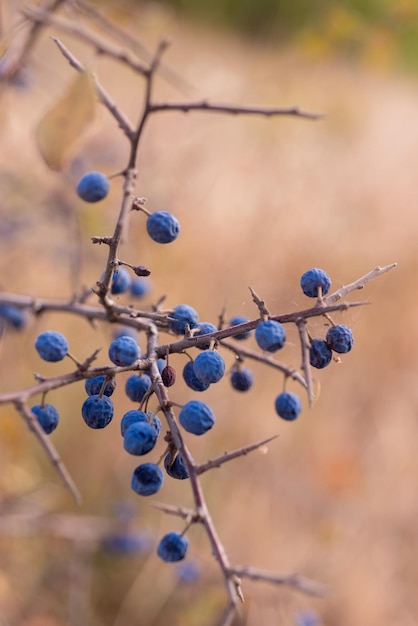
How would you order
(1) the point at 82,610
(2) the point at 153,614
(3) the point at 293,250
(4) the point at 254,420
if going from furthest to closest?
(3) the point at 293,250
(4) the point at 254,420
(2) the point at 153,614
(1) the point at 82,610

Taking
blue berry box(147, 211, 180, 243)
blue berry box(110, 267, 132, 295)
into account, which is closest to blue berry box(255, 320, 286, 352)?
blue berry box(147, 211, 180, 243)

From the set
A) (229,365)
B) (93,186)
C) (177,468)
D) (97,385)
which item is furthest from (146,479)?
(229,365)

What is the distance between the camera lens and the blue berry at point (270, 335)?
3.34ft

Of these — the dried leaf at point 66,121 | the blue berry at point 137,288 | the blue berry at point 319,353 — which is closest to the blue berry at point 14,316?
the blue berry at point 137,288

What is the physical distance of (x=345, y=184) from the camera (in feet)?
24.5

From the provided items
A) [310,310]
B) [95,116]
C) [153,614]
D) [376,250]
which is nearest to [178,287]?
[153,614]

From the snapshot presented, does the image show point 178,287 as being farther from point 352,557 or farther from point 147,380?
point 147,380

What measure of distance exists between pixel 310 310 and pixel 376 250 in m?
6.29

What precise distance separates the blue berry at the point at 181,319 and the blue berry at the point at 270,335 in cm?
27

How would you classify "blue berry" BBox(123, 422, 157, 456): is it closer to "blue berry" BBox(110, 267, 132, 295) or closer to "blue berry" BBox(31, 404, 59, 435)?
"blue berry" BBox(31, 404, 59, 435)

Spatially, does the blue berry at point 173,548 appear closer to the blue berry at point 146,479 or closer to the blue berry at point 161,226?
the blue berry at point 146,479

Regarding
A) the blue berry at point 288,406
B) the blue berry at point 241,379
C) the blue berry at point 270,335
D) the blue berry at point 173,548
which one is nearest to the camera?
the blue berry at point 270,335

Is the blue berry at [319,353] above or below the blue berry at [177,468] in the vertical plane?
above

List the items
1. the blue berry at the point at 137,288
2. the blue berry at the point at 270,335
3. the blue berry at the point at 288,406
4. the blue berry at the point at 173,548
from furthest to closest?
the blue berry at the point at 137,288 < the blue berry at the point at 288,406 < the blue berry at the point at 173,548 < the blue berry at the point at 270,335
